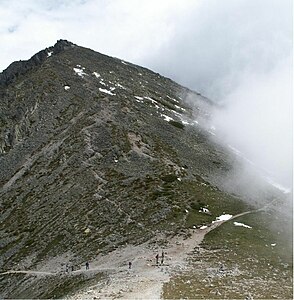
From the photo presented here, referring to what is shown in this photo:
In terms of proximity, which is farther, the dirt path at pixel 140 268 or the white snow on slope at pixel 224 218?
the white snow on slope at pixel 224 218

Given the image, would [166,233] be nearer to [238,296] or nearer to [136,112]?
[238,296]

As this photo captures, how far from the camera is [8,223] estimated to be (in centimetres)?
10406

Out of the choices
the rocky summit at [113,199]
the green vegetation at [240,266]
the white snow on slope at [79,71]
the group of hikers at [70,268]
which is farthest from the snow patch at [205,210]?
the white snow on slope at [79,71]

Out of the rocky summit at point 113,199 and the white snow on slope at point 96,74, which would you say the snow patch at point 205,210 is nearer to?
the rocky summit at point 113,199

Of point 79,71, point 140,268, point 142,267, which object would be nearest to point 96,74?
point 79,71

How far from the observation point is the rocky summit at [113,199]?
2343 inches

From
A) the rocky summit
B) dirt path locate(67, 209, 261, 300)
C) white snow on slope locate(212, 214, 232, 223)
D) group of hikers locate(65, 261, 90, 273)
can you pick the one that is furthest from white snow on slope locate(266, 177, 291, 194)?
group of hikers locate(65, 261, 90, 273)

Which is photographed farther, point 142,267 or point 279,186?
point 279,186

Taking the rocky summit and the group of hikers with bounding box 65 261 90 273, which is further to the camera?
the group of hikers with bounding box 65 261 90 273

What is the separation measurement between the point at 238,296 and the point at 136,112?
112083mm

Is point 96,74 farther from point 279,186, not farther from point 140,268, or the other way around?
point 140,268

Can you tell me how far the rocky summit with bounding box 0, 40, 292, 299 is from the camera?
59500 millimetres

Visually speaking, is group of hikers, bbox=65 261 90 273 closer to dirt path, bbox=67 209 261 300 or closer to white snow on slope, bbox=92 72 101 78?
dirt path, bbox=67 209 261 300

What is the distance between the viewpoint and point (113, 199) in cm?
9744
